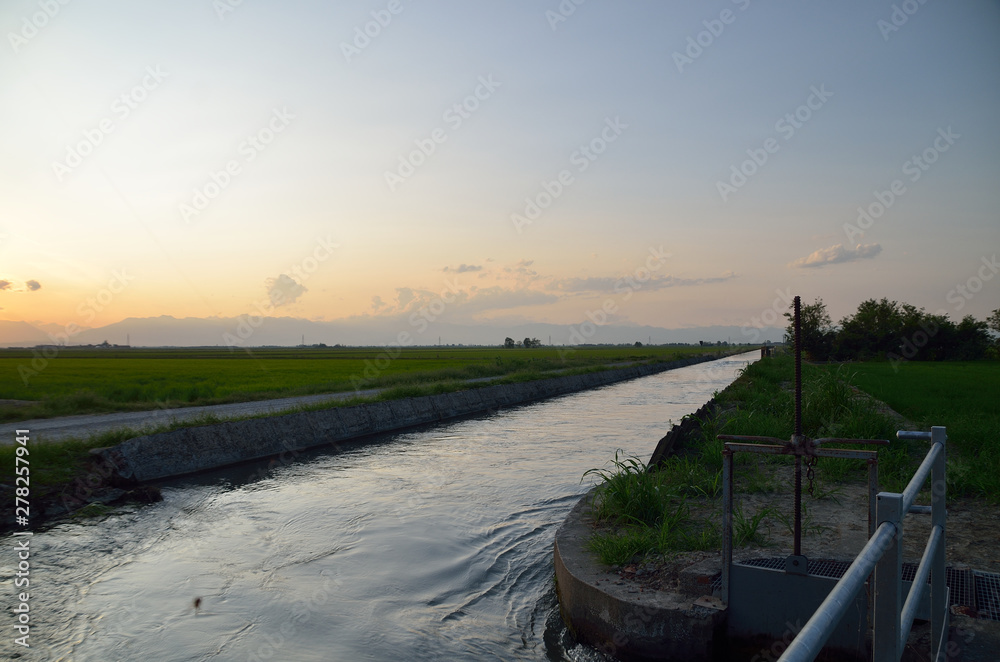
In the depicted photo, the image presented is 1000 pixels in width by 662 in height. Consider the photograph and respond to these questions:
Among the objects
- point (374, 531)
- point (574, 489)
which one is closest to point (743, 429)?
point (574, 489)

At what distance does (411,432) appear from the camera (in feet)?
57.8

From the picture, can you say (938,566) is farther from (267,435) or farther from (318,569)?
(267,435)

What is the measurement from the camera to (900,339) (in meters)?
55.4

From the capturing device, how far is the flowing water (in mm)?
5215

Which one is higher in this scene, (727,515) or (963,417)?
(727,515)

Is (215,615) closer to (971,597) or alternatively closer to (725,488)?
(725,488)

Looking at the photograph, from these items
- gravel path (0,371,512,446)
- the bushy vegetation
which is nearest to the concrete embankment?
gravel path (0,371,512,446)

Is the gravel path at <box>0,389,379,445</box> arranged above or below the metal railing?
below

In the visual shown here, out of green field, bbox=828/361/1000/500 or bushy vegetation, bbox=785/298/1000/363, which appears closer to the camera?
green field, bbox=828/361/1000/500

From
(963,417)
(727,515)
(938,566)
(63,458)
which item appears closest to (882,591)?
(938,566)

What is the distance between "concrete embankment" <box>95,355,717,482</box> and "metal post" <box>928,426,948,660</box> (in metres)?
11.2

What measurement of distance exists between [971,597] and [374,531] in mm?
6518

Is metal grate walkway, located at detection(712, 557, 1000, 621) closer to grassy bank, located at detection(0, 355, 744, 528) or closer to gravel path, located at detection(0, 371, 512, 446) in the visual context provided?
grassy bank, located at detection(0, 355, 744, 528)

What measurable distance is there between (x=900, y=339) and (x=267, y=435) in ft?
193
